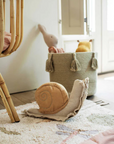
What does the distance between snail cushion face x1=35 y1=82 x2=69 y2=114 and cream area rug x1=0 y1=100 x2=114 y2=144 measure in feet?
0.26

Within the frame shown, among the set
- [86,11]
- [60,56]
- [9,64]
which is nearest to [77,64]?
[60,56]

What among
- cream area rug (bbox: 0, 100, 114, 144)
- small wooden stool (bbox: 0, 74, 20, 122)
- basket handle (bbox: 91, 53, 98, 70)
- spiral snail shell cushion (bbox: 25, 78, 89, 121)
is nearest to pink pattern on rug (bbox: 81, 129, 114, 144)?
cream area rug (bbox: 0, 100, 114, 144)

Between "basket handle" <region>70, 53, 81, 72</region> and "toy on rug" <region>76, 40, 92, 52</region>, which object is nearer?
"basket handle" <region>70, 53, 81, 72</region>

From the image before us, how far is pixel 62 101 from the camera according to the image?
1.16 meters

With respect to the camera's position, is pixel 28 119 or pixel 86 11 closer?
pixel 28 119

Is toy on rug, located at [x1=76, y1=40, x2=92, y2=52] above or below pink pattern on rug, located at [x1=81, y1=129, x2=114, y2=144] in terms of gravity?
above

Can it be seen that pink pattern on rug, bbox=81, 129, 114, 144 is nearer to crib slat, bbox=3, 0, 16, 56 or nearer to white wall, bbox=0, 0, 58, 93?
crib slat, bbox=3, 0, 16, 56

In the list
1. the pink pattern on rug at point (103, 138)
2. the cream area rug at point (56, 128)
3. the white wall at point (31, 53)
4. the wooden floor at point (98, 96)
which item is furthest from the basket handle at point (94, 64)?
the pink pattern on rug at point (103, 138)

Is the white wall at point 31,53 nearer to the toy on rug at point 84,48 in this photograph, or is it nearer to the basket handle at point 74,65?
the toy on rug at point 84,48

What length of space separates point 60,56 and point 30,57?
0.48m

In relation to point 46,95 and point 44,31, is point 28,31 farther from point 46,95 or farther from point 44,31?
point 46,95

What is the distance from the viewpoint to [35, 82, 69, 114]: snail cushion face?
1.16 metres

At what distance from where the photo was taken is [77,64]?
1574 millimetres

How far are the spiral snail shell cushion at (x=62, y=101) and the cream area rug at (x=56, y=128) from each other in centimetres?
5
